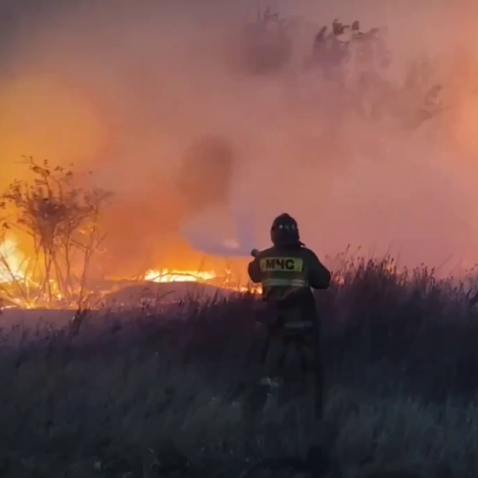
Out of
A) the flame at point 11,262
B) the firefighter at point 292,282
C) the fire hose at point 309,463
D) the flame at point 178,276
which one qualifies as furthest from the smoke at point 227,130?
the fire hose at point 309,463

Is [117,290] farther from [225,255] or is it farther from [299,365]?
[299,365]

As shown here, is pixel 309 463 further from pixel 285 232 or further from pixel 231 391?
pixel 285 232

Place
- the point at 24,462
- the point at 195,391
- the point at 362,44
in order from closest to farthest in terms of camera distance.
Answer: the point at 24,462, the point at 195,391, the point at 362,44

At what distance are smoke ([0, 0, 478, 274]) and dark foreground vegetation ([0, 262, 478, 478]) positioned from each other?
0.48 meters

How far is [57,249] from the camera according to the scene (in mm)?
Result: 4910

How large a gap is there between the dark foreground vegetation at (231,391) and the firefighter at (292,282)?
365 mm

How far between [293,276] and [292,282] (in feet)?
0.11

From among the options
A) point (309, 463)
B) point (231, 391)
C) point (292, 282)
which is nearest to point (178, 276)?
point (231, 391)

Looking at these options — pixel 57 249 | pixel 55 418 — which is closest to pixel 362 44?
pixel 57 249

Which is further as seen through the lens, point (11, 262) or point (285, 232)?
point (11, 262)

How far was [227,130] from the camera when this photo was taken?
16.8ft

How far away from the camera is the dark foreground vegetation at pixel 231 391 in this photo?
3.87 m

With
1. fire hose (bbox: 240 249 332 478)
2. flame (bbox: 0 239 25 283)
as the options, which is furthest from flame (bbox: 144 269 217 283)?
fire hose (bbox: 240 249 332 478)

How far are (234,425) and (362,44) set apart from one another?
2683 mm
